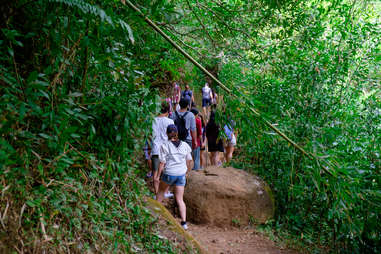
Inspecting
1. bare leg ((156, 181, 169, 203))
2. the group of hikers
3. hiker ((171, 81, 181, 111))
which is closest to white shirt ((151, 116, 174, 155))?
the group of hikers

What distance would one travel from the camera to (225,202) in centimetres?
706

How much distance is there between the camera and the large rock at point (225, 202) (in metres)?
7.02

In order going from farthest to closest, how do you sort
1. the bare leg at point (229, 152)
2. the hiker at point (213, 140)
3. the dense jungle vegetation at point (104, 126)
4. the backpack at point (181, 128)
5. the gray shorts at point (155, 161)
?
the bare leg at point (229, 152)
the hiker at point (213, 140)
the backpack at point (181, 128)
the gray shorts at point (155, 161)
the dense jungle vegetation at point (104, 126)

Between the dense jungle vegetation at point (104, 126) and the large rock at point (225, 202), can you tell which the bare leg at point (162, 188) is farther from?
the dense jungle vegetation at point (104, 126)

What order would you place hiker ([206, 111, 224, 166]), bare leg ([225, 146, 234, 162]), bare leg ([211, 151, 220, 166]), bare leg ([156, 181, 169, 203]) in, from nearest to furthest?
bare leg ([156, 181, 169, 203]) → hiker ([206, 111, 224, 166]) → bare leg ([211, 151, 220, 166]) → bare leg ([225, 146, 234, 162])

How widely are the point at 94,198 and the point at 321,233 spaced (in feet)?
16.4

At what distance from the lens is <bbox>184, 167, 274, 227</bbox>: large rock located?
702cm

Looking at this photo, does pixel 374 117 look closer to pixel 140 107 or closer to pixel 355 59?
pixel 355 59

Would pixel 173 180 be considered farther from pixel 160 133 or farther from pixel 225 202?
pixel 225 202

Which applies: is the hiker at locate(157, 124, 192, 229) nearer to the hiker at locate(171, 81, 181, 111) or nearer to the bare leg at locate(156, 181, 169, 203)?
the bare leg at locate(156, 181, 169, 203)

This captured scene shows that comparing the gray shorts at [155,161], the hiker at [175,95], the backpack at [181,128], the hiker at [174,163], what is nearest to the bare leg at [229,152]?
the backpack at [181,128]

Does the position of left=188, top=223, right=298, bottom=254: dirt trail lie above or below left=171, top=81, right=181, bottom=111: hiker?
below

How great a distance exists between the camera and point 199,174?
7551 mm

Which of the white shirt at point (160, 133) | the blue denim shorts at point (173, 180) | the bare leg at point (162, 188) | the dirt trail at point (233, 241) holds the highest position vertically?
the white shirt at point (160, 133)
